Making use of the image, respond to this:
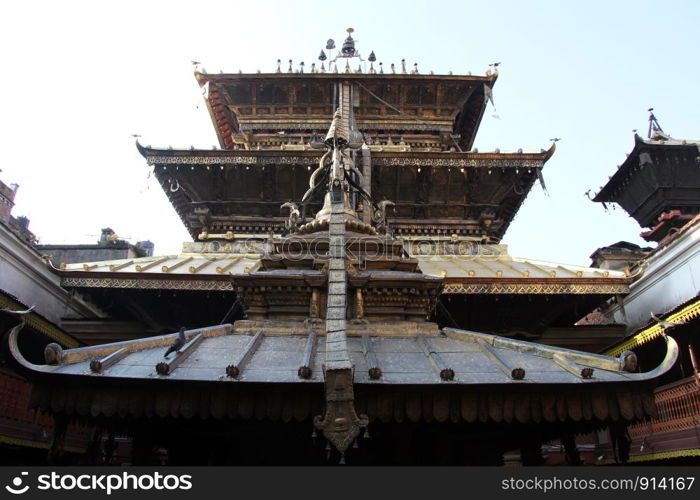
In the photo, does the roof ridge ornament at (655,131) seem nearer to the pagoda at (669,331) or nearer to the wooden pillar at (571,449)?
the pagoda at (669,331)

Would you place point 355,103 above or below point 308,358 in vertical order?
above

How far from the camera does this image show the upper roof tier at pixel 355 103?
1544cm

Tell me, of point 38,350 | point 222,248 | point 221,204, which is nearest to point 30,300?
point 38,350

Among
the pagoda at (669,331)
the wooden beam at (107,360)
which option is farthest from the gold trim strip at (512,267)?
the wooden beam at (107,360)

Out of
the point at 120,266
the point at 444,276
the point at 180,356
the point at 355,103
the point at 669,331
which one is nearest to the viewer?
the point at 180,356

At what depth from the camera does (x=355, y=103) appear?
15.5m

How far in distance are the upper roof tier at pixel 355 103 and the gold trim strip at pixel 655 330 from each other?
8434 mm

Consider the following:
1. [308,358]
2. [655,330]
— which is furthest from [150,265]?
[655,330]

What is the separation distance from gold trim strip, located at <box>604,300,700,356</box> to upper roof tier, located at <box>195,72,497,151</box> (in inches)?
332

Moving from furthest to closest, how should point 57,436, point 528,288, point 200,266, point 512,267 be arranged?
point 512,267 → point 200,266 → point 528,288 → point 57,436

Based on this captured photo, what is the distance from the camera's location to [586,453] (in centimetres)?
1240

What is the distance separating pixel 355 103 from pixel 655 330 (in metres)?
10.3

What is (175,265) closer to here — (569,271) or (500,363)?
(500,363)

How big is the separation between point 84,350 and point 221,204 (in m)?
9.08
